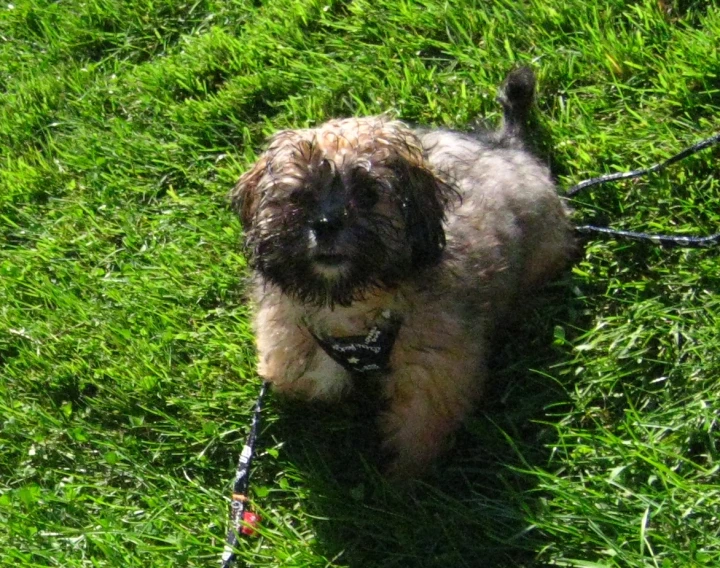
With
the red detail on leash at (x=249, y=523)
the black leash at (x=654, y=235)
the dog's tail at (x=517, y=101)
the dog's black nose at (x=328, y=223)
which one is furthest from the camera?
the dog's tail at (x=517, y=101)

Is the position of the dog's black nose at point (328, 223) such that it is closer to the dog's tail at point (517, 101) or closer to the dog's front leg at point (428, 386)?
the dog's front leg at point (428, 386)

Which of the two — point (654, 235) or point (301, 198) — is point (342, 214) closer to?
point (301, 198)

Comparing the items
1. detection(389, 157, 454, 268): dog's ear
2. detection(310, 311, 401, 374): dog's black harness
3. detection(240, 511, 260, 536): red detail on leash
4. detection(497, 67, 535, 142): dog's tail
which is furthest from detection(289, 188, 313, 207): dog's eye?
detection(497, 67, 535, 142): dog's tail

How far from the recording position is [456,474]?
3264 mm

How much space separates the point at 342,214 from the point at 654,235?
1.43 meters

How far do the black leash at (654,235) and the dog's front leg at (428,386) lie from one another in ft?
2.66

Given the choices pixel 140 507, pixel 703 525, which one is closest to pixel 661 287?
pixel 703 525

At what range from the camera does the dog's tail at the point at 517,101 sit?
152 inches

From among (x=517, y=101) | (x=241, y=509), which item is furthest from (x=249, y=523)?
(x=517, y=101)

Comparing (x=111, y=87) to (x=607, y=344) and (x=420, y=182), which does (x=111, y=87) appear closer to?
(x=420, y=182)

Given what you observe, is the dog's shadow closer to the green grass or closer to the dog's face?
the green grass

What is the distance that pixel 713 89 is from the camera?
3.88m

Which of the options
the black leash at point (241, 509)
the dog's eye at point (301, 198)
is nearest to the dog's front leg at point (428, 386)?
the black leash at point (241, 509)

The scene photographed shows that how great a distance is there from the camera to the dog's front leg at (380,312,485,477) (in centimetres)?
322
